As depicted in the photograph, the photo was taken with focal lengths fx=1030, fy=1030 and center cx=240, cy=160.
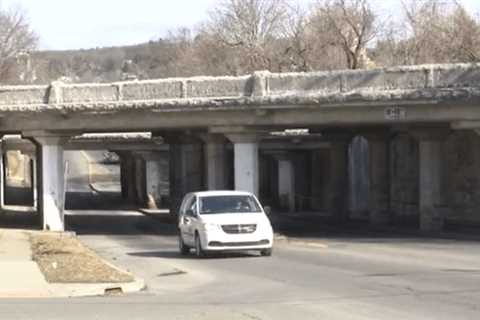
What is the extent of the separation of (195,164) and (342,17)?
898 inches

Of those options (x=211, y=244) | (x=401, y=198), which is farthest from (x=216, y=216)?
(x=401, y=198)

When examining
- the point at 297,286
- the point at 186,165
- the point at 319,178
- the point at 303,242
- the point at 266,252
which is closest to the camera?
the point at 297,286

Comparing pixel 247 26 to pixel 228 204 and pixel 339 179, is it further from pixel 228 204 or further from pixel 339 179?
pixel 228 204

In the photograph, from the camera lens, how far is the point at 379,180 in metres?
55.3

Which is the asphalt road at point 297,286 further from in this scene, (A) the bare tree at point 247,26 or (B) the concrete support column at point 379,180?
(A) the bare tree at point 247,26

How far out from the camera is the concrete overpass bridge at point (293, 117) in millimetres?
40219

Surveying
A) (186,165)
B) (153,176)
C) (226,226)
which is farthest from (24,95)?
(153,176)

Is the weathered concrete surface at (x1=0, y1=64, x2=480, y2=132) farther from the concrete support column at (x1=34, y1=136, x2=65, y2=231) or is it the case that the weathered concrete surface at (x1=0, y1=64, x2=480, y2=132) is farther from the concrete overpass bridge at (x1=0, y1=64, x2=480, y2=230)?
the concrete support column at (x1=34, y1=136, x2=65, y2=231)

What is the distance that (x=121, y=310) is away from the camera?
609 inches

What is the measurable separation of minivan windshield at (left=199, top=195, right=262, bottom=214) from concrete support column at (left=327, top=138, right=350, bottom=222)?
29.0 meters

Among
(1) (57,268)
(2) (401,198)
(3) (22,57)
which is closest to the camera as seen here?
(1) (57,268)

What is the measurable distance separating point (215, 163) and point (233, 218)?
23.2 m

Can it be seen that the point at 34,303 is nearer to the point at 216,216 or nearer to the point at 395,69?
the point at 216,216

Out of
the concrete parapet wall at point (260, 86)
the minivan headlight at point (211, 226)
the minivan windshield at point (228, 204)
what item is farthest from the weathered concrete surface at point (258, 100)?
the minivan headlight at point (211, 226)
